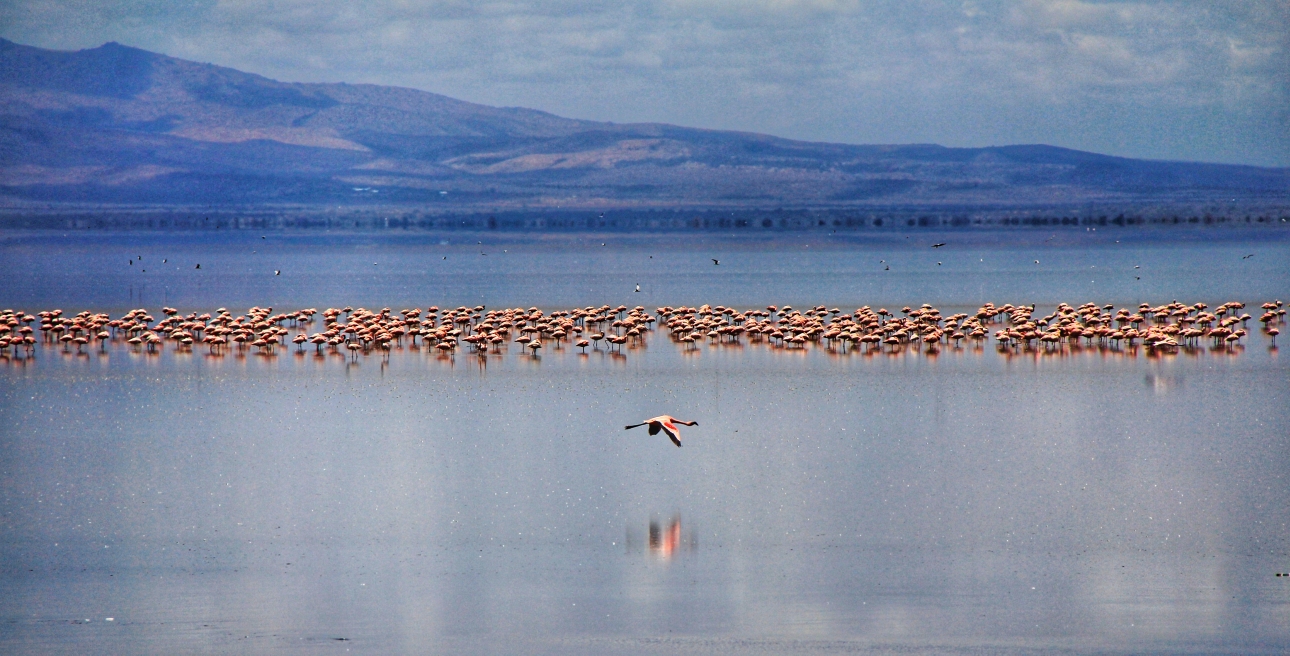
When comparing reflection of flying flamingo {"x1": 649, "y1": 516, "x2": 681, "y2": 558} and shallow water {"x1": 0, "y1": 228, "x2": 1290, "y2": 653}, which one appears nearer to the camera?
shallow water {"x1": 0, "y1": 228, "x2": 1290, "y2": 653}

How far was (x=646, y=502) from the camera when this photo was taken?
12922mm

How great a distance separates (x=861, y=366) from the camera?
75.3 ft

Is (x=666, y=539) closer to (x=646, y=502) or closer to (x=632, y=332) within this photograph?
(x=646, y=502)

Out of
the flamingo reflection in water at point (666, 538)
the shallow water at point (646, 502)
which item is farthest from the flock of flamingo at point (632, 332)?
the flamingo reflection in water at point (666, 538)

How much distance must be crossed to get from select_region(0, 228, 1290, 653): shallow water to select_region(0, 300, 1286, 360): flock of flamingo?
3.35ft

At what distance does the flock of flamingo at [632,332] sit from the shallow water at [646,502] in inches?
40.2

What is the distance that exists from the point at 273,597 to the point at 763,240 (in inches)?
3841

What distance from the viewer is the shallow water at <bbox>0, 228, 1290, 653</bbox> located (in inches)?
380

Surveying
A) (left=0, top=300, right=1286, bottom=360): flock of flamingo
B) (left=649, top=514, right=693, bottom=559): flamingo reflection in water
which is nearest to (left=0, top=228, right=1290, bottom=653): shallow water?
(left=649, top=514, right=693, bottom=559): flamingo reflection in water

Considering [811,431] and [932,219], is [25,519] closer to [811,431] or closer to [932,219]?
[811,431]

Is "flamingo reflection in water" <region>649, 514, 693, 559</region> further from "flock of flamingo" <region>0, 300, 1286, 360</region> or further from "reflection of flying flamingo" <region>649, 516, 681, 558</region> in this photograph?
"flock of flamingo" <region>0, 300, 1286, 360</region>

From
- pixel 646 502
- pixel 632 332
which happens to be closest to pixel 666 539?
pixel 646 502

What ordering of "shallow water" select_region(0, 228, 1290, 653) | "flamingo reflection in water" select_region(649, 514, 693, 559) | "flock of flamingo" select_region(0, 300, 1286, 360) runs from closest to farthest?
1. "shallow water" select_region(0, 228, 1290, 653)
2. "flamingo reflection in water" select_region(649, 514, 693, 559)
3. "flock of flamingo" select_region(0, 300, 1286, 360)

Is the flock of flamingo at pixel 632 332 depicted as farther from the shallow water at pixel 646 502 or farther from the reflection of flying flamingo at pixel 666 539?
the reflection of flying flamingo at pixel 666 539
